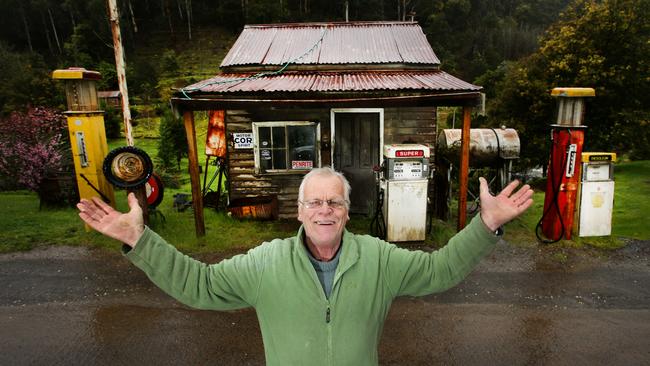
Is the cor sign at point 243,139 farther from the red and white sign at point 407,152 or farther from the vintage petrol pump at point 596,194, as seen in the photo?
the vintage petrol pump at point 596,194

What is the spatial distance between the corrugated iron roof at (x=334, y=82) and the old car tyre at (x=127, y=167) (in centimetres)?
157

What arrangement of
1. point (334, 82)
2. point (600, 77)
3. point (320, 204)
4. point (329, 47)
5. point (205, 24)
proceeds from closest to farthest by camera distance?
point (320, 204) → point (334, 82) → point (329, 47) → point (600, 77) → point (205, 24)

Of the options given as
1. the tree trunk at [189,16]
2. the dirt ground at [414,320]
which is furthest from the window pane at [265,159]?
the tree trunk at [189,16]

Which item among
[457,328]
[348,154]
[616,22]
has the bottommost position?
[457,328]

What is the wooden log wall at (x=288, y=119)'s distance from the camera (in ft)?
30.8

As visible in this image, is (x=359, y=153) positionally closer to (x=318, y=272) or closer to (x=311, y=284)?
(x=318, y=272)

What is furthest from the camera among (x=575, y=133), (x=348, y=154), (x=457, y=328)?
(x=348, y=154)

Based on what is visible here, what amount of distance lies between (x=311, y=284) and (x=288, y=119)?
7.69 m

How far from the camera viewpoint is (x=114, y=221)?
6.31 ft

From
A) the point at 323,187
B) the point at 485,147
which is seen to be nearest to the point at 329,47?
the point at 485,147

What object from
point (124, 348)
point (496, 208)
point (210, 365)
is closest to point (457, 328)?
point (210, 365)

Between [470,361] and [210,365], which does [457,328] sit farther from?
[210,365]

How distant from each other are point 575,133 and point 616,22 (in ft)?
31.2

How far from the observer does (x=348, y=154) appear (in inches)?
387
